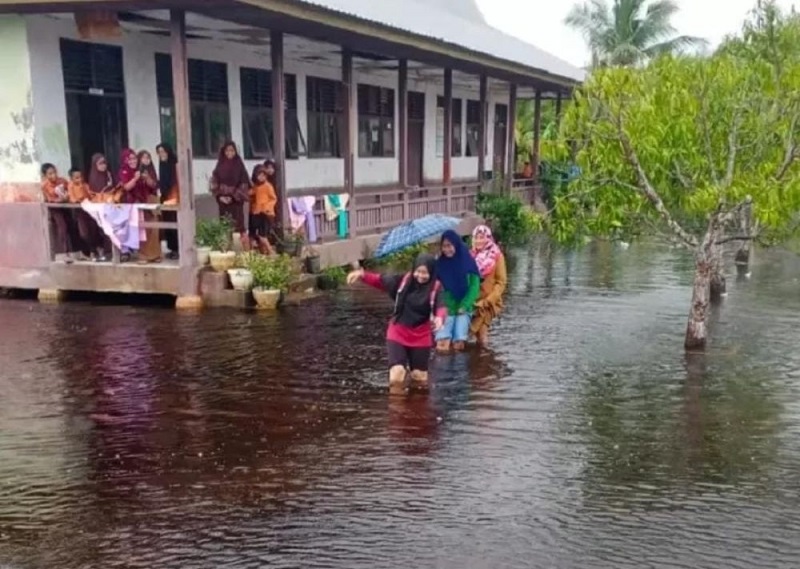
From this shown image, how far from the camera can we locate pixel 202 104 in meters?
15.7

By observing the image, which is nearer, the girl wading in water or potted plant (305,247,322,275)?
the girl wading in water

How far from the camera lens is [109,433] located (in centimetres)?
692

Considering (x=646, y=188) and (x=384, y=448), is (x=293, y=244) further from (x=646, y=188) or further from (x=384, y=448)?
(x=384, y=448)

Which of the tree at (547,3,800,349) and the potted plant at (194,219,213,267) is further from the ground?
the tree at (547,3,800,349)

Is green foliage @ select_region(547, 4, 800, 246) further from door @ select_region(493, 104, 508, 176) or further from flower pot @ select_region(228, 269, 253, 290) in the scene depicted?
door @ select_region(493, 104, 508, 176)

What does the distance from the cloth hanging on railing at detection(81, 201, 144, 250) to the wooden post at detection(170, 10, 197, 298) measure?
0.67 m

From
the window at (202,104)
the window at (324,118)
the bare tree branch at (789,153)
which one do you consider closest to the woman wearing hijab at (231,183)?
the window at (202,104)

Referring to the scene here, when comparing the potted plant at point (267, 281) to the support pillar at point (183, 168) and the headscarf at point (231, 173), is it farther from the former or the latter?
the headscarf at point (231, 173)

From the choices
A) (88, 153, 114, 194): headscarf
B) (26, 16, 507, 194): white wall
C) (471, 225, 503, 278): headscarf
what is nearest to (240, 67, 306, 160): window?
(26, 16, 507, 194): white wall

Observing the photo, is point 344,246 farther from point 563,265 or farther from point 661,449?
point 661,449

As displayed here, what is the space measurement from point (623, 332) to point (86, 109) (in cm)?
852

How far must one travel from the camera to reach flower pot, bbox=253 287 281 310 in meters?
11.9

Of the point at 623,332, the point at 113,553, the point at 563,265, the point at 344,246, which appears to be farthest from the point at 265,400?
the point at 563,265

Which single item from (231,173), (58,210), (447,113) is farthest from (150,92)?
(447,113)
